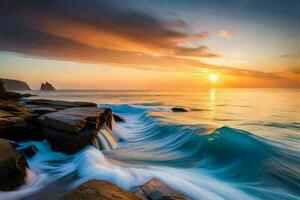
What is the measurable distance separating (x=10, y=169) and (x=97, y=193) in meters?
2.98

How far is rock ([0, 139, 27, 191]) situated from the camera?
17.1ft

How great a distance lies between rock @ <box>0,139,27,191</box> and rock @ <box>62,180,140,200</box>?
2503 mm

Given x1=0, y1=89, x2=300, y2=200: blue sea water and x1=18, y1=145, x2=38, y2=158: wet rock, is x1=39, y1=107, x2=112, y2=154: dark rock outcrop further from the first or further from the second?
x1=18, y1=145, x2=38, y2=158: wet rock

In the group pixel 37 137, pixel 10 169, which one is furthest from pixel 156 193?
pixel 37 137

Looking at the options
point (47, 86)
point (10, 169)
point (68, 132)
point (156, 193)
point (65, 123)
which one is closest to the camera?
point (156, 193)

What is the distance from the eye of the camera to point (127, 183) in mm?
6023

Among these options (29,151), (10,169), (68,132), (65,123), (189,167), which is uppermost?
(65,123)

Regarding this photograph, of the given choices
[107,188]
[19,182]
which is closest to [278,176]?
[107,188]

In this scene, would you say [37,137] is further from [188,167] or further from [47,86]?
[47,86]

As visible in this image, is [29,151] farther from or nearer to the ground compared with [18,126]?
nearer to the ground

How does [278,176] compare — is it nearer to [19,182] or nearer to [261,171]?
[261,171]

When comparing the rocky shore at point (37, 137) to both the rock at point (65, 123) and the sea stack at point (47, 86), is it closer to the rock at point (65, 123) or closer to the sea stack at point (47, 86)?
the rock at point (65, 123)

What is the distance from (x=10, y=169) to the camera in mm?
5414

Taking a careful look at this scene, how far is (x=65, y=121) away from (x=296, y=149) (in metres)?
11.2
